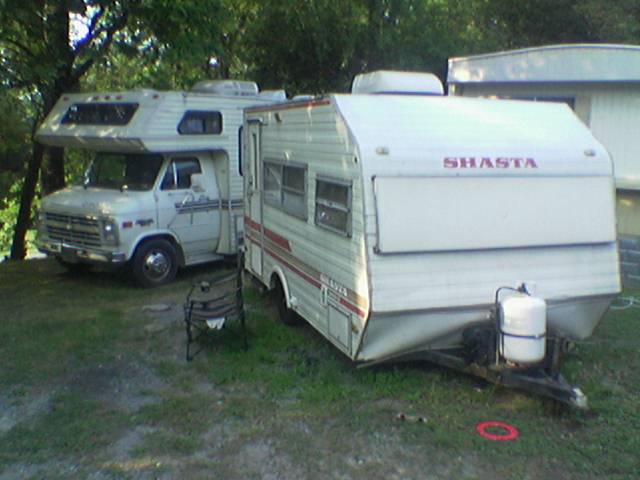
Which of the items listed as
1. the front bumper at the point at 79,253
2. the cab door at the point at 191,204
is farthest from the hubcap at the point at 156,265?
the front bumper at the point at 79,253

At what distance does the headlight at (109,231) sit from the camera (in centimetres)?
920

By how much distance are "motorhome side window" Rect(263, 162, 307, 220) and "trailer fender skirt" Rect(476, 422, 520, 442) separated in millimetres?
2582

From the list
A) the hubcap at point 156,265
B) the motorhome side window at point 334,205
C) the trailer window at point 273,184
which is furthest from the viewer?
the hubcap at point 156,265

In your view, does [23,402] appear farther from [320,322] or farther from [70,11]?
[70,11]

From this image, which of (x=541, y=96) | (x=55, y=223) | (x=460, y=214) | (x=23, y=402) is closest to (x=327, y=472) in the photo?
(x=460, y=214)

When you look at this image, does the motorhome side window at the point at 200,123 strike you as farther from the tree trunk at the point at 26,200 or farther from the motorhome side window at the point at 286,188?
the tree trunk at the point at 26,200

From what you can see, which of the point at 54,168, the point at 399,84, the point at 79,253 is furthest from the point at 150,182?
the point at 399,84

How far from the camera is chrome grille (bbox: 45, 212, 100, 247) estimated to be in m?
9.38

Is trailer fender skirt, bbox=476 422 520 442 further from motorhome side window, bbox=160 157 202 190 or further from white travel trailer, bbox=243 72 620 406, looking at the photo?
motorhome side window, bbox=160 157 202 190

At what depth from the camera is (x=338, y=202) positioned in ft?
19.2

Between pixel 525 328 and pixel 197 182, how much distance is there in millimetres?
6272

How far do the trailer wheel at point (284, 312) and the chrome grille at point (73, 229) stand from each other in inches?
114

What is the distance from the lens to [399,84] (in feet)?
23.3

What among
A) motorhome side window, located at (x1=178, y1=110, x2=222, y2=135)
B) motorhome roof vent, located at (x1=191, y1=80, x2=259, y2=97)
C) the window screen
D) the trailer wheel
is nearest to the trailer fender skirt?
the trailer wheel
